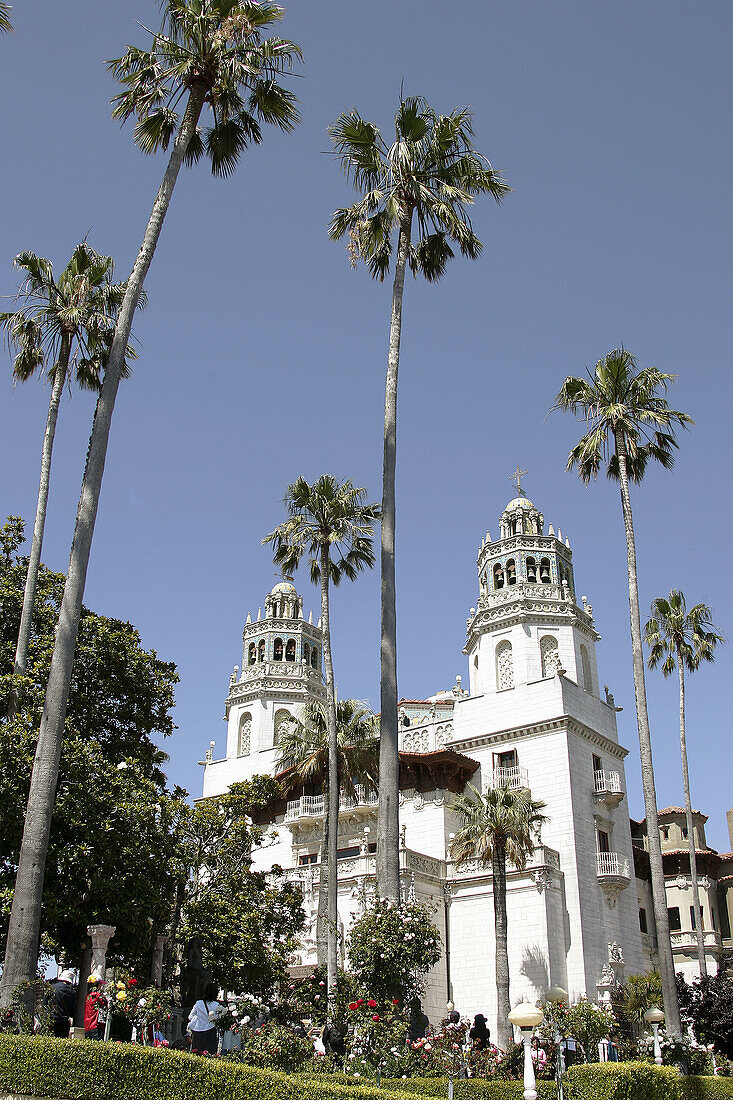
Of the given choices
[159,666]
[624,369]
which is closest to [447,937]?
[159,666]

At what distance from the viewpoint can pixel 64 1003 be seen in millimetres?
17328

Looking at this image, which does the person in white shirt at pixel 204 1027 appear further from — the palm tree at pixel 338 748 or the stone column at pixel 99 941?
the palm tree at pixel 338 748

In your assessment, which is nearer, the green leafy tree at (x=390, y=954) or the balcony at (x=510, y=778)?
the green leafy tree at (x=390, y=954)

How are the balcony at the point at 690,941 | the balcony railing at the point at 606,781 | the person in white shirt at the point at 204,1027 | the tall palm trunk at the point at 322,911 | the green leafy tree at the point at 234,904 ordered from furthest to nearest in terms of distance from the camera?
the balcony at the point at 690,941 → the balcony railing at the point at 606,781 → the tall palm trunk at the point at 322,911 → the green leafy tree at the point at 234,904 → the person in white shirt at the point at 204,1027

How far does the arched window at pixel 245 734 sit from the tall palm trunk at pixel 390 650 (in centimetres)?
3370

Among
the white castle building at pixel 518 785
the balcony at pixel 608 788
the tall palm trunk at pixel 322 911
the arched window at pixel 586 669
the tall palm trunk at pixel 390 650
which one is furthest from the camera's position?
the arched window at pixel 586 669

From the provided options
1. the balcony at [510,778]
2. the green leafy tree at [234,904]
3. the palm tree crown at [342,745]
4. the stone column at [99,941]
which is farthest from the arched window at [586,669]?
the stone column at [99,941]

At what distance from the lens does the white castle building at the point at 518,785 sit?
1438 inches

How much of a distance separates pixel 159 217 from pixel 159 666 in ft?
38.3

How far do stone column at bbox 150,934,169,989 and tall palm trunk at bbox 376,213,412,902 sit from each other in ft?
26.5

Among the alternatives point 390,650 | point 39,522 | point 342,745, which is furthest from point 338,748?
point 390,650

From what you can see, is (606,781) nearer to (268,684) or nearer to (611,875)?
(611,875)

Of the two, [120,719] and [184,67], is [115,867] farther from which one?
[184,67]

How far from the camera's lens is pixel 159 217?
62.1 ft
